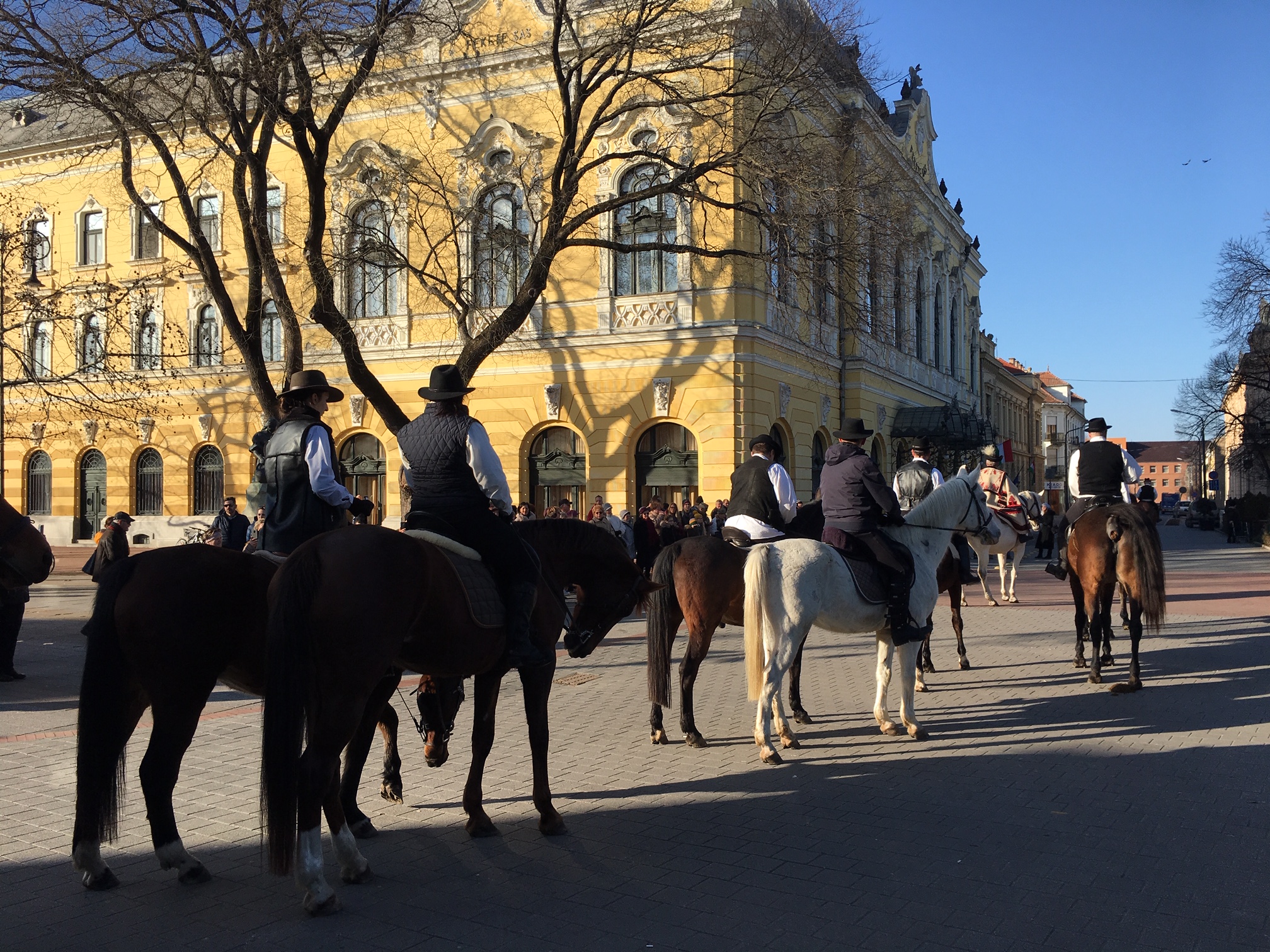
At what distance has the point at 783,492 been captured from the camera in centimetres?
944

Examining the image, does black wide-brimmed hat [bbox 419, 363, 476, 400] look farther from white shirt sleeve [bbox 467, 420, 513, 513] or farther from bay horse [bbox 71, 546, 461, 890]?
bay horse [bbox 71, 546, 461, 890]

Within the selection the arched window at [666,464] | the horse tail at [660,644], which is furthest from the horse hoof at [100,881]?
the arched window at [666,464]

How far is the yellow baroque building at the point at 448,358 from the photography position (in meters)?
26.1

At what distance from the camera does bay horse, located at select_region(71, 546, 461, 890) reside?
500cm

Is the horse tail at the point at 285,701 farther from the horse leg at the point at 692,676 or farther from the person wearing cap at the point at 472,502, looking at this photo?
the horse leg at the point at 692,676

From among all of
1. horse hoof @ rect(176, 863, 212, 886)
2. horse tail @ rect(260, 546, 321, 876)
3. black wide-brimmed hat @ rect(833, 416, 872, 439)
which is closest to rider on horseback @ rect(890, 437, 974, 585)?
black wide-brimmed hat @ rect(833, 416, 872, 439)

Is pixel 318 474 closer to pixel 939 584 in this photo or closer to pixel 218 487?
pixel 939 584

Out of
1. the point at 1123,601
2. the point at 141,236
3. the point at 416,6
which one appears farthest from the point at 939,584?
the point at 141,236

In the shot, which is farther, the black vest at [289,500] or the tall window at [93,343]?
the tall window at [93,343]

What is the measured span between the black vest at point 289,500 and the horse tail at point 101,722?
91 centimetres

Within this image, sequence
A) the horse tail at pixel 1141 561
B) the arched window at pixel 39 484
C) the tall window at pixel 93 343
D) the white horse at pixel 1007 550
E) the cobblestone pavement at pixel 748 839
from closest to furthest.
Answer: the cobblestone pavement at pixel 748 839 → the horse tail at pixel 1141 561 → the white horse at pixel 1007 550 → the tall window at pixel 93 343 → the arched window at pixel 39 484

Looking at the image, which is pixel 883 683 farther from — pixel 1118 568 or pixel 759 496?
pixel 1118 568

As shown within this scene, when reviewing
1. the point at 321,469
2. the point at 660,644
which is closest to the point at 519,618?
the point at 321,469

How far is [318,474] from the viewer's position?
566 cm
